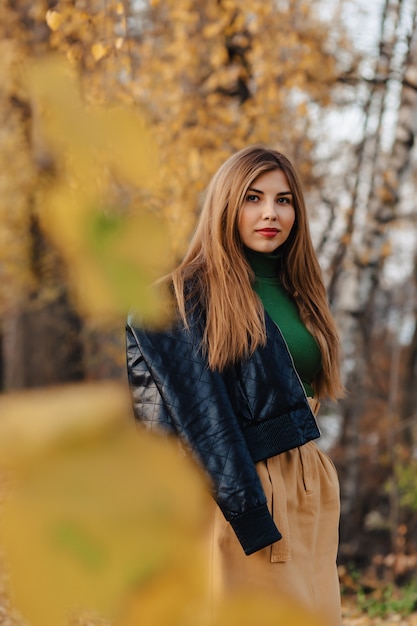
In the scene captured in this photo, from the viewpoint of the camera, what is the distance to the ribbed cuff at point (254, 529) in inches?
64.7

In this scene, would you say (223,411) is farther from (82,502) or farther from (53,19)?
(53,19)

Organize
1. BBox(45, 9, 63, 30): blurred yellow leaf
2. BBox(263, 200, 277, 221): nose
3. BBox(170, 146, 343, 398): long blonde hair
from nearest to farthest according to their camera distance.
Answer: BBox(170, 146, 343, 398): long blonde hair < BBox(263, 200, 277, 221): nose < BBox(45, 9, 63, 30): blurred yellow leaf

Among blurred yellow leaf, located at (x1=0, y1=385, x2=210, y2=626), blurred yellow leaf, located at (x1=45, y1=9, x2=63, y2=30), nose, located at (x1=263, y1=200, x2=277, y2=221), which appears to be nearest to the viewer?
blurred yellow leaf, located at (x1=0, y1=385, x2=210, y2=626)

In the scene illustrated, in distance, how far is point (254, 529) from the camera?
1.66 meters

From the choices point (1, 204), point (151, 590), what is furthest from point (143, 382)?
point (1, 204)

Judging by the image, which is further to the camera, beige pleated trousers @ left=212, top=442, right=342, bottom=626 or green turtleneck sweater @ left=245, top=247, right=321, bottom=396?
green turtleneck sweater @ left=245, top=247, right=321, bottom=396

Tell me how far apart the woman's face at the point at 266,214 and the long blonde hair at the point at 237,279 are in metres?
0.02

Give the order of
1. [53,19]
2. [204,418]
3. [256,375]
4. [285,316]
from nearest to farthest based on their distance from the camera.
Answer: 1. [204,418]
2. [256,375]
3. [285,316]
4. [53,19]

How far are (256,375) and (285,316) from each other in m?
0.32

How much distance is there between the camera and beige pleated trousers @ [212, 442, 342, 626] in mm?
1753

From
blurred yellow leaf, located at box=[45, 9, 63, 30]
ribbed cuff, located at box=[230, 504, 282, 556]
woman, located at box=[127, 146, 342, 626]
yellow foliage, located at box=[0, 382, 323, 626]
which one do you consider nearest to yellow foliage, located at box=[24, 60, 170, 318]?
yellow foliage, located at box=[0, 382, 323, 626]

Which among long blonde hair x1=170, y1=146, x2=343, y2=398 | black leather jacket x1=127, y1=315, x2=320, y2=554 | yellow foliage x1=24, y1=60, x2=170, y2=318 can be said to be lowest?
black leather jacket x1=127, y1=315, x2=320, y2=554

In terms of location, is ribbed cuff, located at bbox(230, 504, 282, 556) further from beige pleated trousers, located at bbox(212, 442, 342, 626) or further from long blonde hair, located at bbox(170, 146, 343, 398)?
long blonde hair, located at bbox(170, 146, 343, 398)

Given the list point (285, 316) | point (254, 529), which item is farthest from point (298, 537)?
point (285, 316)
